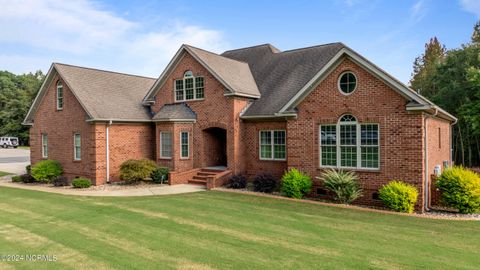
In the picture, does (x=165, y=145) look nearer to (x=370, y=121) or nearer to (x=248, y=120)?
(x=248, y=120)

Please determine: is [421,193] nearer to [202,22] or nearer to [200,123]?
[200,123]

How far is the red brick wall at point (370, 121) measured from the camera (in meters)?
12.2

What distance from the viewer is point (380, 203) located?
41.8 ft

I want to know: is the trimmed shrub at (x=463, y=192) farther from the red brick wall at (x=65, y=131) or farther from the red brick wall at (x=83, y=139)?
the red brick wall at (x=65, y=131)

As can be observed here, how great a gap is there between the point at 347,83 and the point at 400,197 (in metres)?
4.92

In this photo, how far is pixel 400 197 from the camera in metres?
11.6

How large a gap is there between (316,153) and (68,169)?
50.1 feet

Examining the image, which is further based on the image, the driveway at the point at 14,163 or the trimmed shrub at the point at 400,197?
the driveway at the point at 14,163

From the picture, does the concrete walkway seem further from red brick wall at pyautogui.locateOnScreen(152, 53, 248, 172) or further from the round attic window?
the round attic window

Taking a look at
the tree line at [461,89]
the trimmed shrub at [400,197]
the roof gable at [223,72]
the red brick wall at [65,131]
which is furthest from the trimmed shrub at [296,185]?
the tree line at [461,89]

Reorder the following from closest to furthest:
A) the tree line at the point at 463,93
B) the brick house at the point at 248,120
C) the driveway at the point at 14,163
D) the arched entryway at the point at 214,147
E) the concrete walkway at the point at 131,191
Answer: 1. the brick house at the point at 248,120
2. the concrete walkway at the point at 131,191
3. the arched entryway at the point at 214,147
4. the tree line at the point at 463,93
5. the driveway at the point at 14,163

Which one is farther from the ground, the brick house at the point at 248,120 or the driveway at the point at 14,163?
the brick house at the point at 248,120

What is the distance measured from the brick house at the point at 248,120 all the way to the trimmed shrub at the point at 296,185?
0.46 m

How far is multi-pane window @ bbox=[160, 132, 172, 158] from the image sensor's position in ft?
65.9
